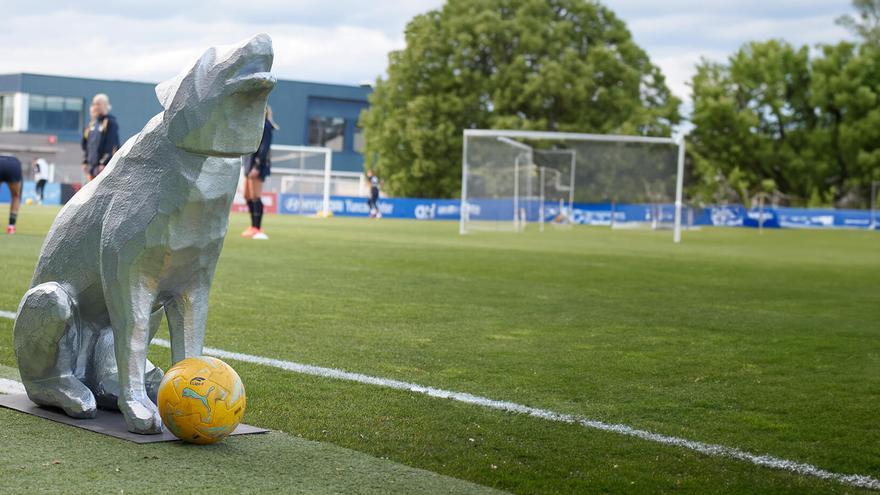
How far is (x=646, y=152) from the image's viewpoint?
34.6m

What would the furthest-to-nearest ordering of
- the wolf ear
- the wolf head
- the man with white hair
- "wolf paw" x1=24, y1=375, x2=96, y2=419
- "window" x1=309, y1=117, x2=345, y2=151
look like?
"window" x1=309, y1=117, x2=345, y2=151
the man with white hair
"wolf paw" x1=24, y1=375, x2=96, y2=419
the wolf ear
the wolf head

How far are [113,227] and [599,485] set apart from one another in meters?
1.99

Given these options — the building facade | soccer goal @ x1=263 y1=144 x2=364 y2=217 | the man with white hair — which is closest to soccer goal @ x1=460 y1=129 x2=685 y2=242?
soccer goal @ x1=263 y1=144 x2=364 y2=217

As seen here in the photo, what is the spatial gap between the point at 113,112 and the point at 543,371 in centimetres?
7200

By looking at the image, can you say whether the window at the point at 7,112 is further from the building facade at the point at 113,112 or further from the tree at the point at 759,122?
the tree at the point at 759,122

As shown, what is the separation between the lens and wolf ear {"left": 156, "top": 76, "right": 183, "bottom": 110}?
4098 mm

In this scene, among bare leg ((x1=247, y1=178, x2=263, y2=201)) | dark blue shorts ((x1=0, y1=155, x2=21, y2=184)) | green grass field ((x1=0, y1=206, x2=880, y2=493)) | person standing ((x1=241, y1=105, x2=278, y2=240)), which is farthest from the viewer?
bare leg ((x1=247, y1=178, x2=263, y2=201))

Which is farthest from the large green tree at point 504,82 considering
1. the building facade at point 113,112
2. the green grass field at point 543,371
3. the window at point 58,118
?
the green grass field at point 543,371

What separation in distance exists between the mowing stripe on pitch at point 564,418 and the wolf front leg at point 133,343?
166 cm

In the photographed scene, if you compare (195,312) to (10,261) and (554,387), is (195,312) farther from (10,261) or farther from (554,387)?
(10,261)

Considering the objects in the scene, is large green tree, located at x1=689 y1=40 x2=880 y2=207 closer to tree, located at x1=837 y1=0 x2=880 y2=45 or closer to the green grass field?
tree, located at x1=837 y1=0 x2=880 y2=45

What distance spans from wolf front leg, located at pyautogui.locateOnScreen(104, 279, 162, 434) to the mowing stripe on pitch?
5.46ft

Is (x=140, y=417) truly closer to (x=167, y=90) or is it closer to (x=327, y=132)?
(x=167, y=90)

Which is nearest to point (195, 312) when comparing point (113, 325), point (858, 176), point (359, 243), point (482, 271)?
point (113, 325)
